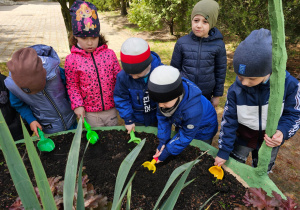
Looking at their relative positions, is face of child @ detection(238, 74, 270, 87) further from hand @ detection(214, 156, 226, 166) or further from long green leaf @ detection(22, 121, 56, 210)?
long green leaf @ detection(22, 121, 56, 210)

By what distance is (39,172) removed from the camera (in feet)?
1.80

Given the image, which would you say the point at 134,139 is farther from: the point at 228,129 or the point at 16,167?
the point at 16,167

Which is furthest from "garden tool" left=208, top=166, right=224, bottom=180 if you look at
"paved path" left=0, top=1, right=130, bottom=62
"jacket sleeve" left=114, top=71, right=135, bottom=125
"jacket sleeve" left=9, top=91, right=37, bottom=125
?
"paved path" left=0, top=1, right=130, bottom=62

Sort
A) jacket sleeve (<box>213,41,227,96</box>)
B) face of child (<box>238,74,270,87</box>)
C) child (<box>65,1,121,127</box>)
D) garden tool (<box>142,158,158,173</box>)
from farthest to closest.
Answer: jacket sleeve (<box>213,41,227,96</box>), child (<box>65,1,121,127</box>), garden tool (<box>142,158,158,173</box>), face of child (<box>238,74,270,87</box>)

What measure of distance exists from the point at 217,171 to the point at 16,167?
1361 mm

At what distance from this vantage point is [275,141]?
120 cm

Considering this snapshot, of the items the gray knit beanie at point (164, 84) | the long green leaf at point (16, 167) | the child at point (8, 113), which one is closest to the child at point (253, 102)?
the gray knit beanie at point (164, 84)

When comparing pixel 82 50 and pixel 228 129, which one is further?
pixel 82 50

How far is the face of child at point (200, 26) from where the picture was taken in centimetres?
203

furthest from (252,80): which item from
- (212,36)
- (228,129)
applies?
(212,36)

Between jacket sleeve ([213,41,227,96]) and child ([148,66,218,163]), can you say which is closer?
child ([148,66,218,163])

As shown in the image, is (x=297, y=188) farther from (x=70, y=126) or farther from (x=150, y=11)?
(x=150, y=11)

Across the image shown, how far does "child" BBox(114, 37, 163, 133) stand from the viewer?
62.6 inches

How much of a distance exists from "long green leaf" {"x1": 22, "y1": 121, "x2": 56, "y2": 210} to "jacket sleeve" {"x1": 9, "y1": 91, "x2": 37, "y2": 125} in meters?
1.56
